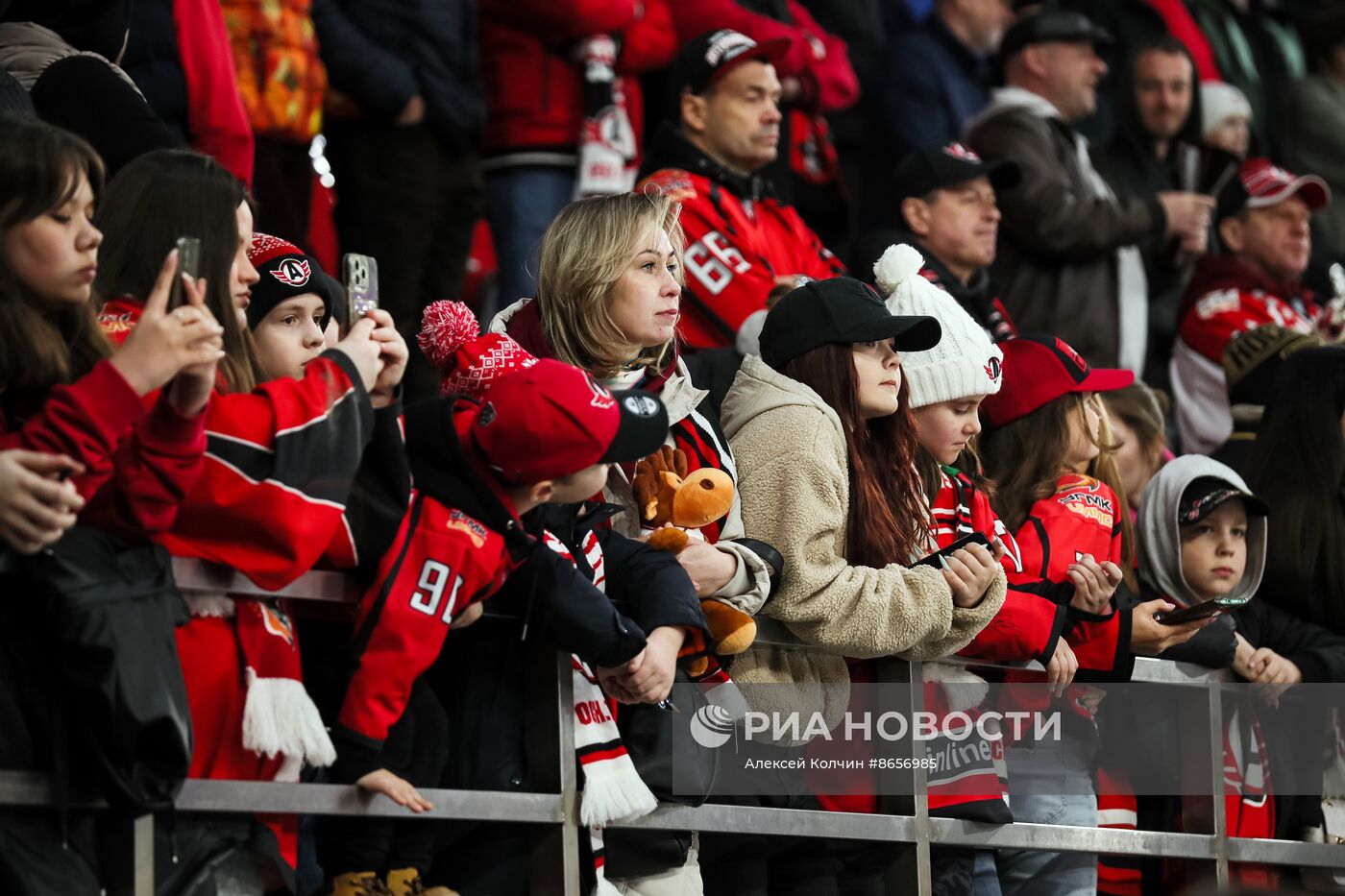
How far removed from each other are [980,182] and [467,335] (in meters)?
3.58

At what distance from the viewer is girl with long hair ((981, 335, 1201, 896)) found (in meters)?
5.55

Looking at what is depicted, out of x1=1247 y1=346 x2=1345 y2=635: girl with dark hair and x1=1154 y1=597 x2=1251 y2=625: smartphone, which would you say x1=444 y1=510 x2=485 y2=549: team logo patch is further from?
x1=1247 y1=346 x2=1345 y2=635: girl with dark hair

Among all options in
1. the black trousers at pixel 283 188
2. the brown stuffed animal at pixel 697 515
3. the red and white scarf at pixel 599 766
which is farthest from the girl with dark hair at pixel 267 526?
the black trousers at pixel 283 188

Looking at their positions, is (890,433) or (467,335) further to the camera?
(890,433)

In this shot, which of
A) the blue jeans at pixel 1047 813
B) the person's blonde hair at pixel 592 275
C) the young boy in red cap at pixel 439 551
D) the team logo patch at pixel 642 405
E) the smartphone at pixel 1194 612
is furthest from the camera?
the smartphone at pixel 1194 612

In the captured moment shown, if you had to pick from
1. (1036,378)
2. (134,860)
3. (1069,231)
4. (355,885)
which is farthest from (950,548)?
(1069,231)

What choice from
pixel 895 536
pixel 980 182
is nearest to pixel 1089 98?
pixel 980 182

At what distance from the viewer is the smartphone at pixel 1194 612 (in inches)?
222

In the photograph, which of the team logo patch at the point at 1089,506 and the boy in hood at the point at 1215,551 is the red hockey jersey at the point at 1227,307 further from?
the team logo patch at the point at 1089,506

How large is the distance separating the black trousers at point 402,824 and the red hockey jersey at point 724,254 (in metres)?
2.65

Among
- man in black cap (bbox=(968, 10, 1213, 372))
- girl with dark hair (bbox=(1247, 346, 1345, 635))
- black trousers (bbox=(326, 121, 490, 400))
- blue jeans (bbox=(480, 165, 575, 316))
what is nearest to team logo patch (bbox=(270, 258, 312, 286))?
black trousers (bbox=(326, 121, 490, 400))

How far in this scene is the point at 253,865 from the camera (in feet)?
12.5

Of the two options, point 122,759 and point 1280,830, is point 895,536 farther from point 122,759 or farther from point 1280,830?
point 122,759

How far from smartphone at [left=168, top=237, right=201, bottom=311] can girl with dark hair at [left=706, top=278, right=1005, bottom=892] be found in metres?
1.74
